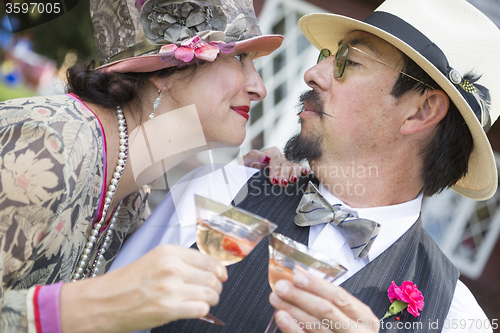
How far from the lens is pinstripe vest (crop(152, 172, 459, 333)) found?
69.2 inches

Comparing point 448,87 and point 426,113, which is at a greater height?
point 448,87

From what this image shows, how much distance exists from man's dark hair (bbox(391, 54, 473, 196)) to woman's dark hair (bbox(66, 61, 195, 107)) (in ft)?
4.00

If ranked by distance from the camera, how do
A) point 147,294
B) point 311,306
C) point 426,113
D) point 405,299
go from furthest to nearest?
1. point 426,113
2. point 405,299
3. point 311,306
4. point 147,294

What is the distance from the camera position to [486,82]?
208cm

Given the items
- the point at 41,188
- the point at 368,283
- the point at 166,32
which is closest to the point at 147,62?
the point at 166,32

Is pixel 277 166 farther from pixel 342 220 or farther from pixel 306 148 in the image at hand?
pixel 342 220

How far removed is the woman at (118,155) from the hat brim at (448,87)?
490mm

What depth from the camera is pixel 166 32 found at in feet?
6.17

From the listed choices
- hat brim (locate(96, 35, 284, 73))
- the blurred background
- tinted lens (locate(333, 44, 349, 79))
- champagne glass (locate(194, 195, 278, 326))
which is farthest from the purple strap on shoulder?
the blurred background

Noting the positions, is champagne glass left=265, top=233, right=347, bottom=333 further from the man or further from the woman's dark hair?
the woman's dark hair

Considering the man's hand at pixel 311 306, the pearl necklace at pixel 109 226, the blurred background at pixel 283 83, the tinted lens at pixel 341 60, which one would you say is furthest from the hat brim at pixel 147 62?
the blurred background at pixel 283 83

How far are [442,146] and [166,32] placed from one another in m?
1.65

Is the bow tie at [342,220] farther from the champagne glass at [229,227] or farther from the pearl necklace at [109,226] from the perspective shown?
the pearl necklace at [109,226]

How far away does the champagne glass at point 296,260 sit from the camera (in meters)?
1.21
